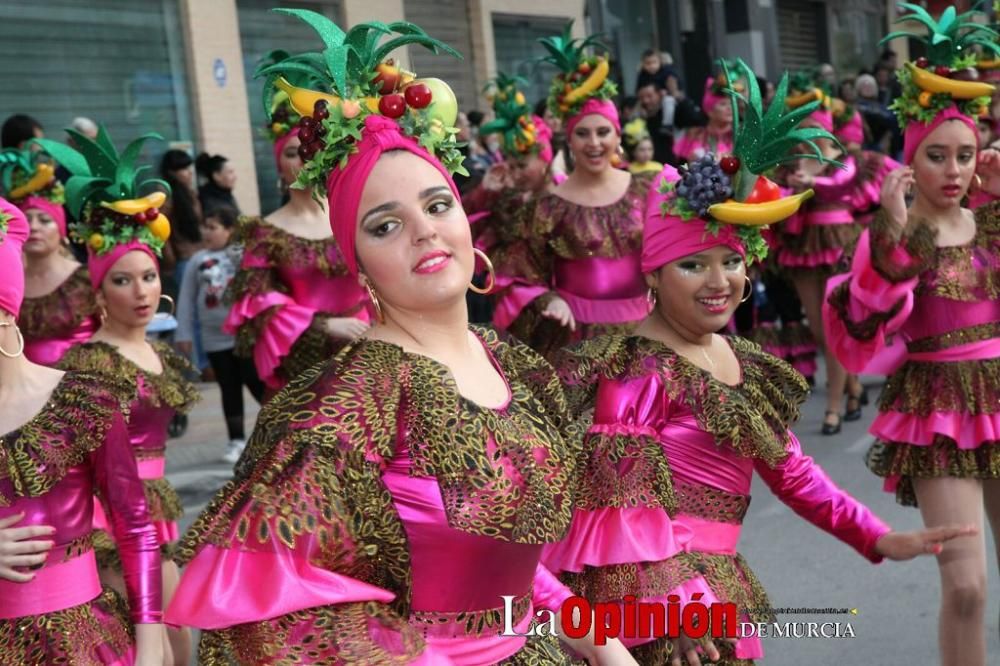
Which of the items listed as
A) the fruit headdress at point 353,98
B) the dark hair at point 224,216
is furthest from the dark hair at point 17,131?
the fruit headdress at point 353,98

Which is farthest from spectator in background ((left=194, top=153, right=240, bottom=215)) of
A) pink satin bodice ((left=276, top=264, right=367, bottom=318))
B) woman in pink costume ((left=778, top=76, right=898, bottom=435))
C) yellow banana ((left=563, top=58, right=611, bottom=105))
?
pink satin bodice ((left=276, top=264, right=367, bottom=318))

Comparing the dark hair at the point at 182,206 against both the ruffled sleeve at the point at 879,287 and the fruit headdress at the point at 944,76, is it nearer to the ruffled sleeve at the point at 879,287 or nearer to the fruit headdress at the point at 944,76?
the fruit headdress at the point at 944,76

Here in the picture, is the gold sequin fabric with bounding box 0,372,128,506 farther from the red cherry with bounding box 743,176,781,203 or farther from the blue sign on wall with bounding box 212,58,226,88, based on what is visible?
the blue sign on wall with bounding box 212,58,226,88

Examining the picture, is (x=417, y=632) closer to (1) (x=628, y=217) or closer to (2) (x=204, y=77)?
(1) (x=628, y=217)

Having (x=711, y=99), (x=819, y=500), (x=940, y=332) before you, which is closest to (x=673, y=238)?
(x=819, y=500)

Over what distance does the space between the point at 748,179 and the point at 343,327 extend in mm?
3075

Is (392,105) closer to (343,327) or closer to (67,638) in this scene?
(67,638)

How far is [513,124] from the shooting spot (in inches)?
354

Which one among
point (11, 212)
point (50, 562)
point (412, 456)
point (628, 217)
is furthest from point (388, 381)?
point (628, 217)

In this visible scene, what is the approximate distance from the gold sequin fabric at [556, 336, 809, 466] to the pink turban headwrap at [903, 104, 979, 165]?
150cm

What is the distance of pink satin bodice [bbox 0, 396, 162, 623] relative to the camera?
3.74m

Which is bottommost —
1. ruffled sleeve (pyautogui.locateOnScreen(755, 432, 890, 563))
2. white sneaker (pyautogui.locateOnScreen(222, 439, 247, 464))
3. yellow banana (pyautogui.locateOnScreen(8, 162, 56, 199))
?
white sneaker (pyautogui.locateOnScreen(222, 439, 247, 464))

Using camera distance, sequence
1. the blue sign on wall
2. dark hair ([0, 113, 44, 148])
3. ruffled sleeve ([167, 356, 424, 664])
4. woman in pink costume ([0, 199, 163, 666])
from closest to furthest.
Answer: ruffled sleeve ([167, 356, 424, 664]) → woman in pink costume ([0, 199, 163, 666]) → dark hair ([0, 113, 44, 148]) → the blue sign on wall

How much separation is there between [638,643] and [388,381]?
4.20 ft
